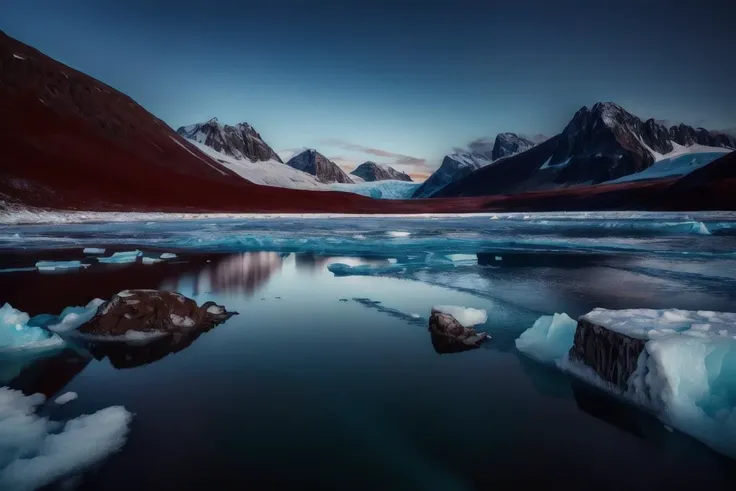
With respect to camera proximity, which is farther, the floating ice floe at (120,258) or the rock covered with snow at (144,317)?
the floating ice floe at (120,258)

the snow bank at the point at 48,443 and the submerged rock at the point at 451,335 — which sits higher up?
the submerged rock at the point at 451,335

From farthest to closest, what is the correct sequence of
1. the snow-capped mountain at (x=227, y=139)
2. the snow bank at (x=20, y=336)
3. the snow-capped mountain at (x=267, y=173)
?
1. the snow-capped mountain at (x=227, y=139)
2. the snow-capped mountain at (x=267, y=173)
3. the snow bank at (x=20, y=336)

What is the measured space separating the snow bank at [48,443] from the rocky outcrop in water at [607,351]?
3510 millimetres

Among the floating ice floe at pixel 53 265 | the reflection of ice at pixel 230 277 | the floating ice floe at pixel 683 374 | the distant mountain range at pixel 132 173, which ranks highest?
the distant mountain range at pixel 132 173

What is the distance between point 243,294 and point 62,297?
8.95ft

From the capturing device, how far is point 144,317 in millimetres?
5297

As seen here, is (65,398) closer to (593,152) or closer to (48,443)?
(48,443)

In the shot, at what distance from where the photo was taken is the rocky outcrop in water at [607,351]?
3.36 meters

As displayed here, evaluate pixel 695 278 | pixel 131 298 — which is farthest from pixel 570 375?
pixel 695 278

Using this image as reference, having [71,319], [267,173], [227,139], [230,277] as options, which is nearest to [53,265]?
[230,277]

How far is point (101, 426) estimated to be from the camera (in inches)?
119

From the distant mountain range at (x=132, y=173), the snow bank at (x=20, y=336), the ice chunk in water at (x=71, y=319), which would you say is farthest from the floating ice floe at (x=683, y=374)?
the distant mountain range at (x=132, y=173)

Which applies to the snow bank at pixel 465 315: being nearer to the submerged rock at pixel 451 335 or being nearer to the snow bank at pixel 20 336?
the submerged rock at pixel 451 335

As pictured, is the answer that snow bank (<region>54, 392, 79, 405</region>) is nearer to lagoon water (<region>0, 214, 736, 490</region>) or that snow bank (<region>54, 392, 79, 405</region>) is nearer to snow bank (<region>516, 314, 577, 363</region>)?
lagoon water (<region>0, 214, 736, 490</region>)
